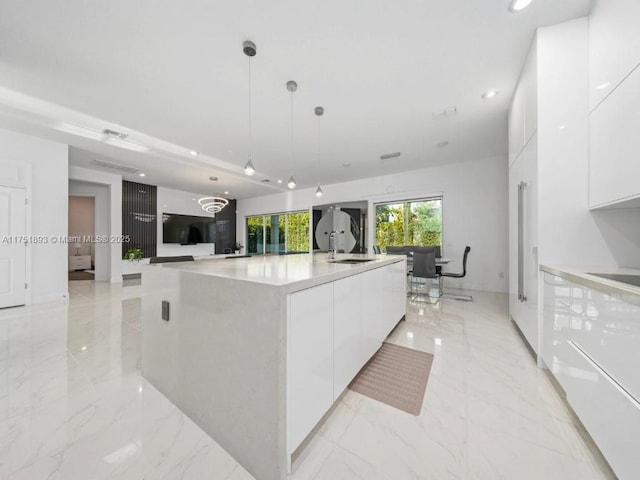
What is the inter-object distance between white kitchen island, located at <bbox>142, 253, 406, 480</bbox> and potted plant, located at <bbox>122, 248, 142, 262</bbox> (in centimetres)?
607

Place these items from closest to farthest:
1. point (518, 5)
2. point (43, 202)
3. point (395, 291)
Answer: point (518, 5) → point (395, 291) → point (43, 202)

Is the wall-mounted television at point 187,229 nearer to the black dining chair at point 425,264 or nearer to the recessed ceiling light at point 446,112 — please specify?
the black dining chair at point 425,264

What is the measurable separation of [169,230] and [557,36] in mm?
8593

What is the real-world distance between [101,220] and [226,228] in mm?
3669

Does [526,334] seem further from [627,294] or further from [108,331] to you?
[108,331]

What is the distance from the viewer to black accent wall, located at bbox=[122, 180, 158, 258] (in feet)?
20.9

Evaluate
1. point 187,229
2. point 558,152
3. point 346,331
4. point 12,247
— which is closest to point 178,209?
point 187,229

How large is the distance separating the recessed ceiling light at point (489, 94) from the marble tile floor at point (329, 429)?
2837mm

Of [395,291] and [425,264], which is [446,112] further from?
[395,291]

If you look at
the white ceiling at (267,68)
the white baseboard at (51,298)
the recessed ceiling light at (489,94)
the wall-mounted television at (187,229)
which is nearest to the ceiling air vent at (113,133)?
the white ceiling at (267,68)

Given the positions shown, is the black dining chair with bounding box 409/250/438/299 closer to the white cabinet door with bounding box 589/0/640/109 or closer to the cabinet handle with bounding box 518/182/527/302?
the cabinet handle with bounding box 518/182/527/302

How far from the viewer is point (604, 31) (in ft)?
5.18

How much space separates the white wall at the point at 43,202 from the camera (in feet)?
11.9

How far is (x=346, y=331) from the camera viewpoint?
4.72 feet
